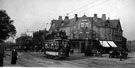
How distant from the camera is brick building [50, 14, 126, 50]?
137 ft

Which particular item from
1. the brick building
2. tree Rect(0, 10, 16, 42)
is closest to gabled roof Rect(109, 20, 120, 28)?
the brick building

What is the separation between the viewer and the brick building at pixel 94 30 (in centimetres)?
4181

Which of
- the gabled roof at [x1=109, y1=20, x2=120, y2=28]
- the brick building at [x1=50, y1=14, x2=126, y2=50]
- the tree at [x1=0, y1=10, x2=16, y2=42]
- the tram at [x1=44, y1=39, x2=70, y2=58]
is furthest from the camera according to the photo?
the gabled roof at [x1=109, y1=20, x2=120, y2=28]

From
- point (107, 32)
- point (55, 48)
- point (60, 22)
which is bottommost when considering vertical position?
point (55, 48)

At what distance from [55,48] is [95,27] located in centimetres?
2380

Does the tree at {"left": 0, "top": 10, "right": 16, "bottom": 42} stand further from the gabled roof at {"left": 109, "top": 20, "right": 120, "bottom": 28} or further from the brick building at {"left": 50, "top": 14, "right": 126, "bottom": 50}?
the gabled roof at {"left": 109, "top": 20, "right": 120, "bottom": 28}

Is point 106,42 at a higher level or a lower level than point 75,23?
lower

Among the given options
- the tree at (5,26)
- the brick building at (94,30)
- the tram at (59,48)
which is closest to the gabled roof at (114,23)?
the brick building at (94,30)

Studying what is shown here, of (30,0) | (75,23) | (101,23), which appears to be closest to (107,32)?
(101,23)

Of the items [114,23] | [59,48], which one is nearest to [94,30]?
[114,23]

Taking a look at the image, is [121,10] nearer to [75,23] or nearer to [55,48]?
[55,48]

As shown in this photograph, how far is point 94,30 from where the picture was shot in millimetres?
A: 43094

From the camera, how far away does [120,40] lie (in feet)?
A: 147

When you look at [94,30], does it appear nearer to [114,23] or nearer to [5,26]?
[114,23]
